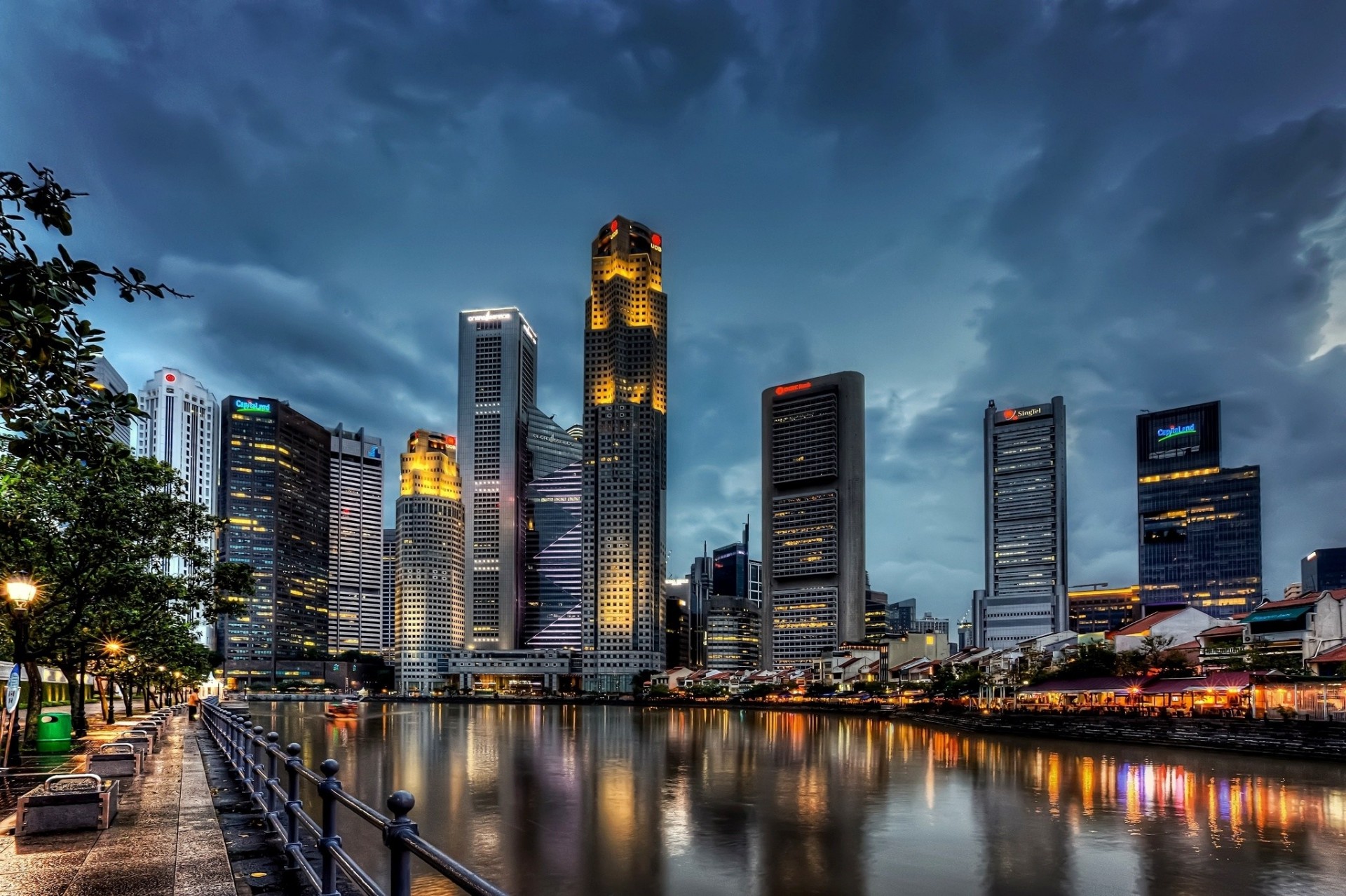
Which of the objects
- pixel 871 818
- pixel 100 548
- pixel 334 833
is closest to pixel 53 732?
pixel 100 548

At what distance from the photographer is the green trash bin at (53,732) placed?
80.2 ft

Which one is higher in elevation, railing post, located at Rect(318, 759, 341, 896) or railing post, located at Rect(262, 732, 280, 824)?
railing post, located at Rect(318, 759, 341, 896)

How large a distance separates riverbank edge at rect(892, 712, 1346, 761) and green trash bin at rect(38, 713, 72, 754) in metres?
60.3

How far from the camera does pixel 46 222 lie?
6816 mm

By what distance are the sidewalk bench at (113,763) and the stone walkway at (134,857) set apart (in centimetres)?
185

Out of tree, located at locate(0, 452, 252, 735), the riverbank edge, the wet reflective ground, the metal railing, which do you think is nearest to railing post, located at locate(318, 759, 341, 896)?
the metal railing

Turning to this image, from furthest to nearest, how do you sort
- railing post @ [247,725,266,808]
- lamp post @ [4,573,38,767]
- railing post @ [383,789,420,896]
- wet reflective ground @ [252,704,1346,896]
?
wet reflective ground @ [252,704,1346,896]
lamp post @ [4,573,38,767]
railing post @ [247,725,266,808]
railing post @ [383,789,420,896]

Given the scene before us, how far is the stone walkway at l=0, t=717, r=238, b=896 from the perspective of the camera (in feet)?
29.0

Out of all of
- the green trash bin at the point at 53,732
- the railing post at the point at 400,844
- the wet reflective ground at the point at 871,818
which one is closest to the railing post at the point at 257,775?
the railing post at the point at 400,844

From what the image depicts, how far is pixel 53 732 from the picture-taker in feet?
80.7

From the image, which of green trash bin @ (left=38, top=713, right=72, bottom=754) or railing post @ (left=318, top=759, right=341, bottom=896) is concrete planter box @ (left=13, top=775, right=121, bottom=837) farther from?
green trash bin @ (left=38, top=713, right=72, bottom=754)

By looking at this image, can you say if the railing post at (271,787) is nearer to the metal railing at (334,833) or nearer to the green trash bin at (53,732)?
the metal railing at (334,833)

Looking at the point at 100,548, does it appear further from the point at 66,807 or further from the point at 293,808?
the point at 293,808

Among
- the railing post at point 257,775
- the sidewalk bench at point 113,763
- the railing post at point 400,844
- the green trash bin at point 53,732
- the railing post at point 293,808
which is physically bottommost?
the green trash bin at point 53,732
